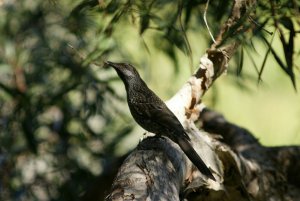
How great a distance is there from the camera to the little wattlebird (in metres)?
3.65

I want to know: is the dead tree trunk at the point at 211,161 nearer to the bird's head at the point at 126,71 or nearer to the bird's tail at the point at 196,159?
the bird's tail at the point at 196,159

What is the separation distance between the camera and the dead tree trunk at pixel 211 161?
3125 millimetres

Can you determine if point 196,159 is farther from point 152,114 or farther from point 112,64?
point 112,64

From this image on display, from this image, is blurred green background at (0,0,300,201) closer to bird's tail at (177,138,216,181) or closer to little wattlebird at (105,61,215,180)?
little wattlebird at (105,61,215,180)

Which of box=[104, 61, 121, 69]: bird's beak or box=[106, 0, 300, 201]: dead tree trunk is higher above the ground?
box=[104, 61, 121, 69]: bird's beak

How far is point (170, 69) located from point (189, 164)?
253cm

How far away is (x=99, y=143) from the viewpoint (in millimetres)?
5172

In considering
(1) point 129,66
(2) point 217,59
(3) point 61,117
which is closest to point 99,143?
(3) point 61,117

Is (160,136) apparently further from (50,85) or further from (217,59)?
(50,85)

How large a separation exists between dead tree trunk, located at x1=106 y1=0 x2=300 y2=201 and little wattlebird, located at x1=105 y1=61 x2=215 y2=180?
0.06 m

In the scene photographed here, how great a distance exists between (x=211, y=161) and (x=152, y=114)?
55 centimetres

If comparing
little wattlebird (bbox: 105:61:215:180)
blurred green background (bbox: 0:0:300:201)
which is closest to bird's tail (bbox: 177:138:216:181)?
little wattlebird (bbox: 105:61:215:180)

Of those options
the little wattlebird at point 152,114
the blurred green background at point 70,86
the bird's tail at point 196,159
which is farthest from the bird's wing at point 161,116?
the blurred green background at point 70,86

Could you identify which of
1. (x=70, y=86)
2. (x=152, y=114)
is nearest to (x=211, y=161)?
(x=152, y=114)
